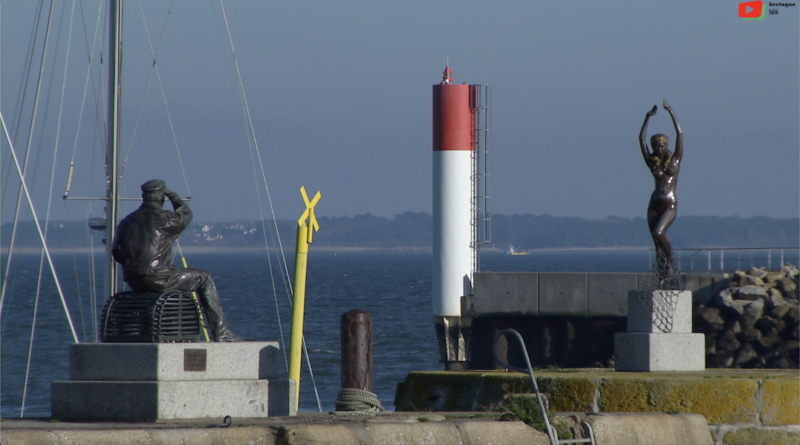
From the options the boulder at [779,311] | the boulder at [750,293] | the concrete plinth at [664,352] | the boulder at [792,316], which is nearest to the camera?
the concrete plinth at [664,352]

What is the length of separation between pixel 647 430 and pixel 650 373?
2862mm

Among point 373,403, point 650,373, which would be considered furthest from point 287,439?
point 650,373

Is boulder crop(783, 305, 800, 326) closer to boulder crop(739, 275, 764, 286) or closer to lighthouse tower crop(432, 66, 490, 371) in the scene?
boulder crop(739, 275, 764, 286)

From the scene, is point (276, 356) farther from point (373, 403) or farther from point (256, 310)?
point (256, 310)

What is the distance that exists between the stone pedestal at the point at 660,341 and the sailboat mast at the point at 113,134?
7001mm

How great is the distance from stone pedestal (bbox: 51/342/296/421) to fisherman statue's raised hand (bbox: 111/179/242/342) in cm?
70

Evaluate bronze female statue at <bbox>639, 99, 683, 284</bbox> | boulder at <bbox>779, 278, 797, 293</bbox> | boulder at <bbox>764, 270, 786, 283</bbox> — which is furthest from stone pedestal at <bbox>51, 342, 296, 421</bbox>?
boulder at <bbox>764, 270, 786, 283</bbox>

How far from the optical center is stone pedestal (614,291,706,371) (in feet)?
43.2

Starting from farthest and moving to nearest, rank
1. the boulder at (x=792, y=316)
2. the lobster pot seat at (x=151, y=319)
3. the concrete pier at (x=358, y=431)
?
the boulder at (x=792, y=316) < the lobster pot seat at (x=151, y=319) < the concrete pier at (x=358, y=431)

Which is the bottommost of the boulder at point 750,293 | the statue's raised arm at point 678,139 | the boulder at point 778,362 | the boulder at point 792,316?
the boulder at point 778,362

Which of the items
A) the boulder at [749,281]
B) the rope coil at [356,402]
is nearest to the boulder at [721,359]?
the boulder at [749,281]

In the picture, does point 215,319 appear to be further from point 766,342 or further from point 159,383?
point 766,342

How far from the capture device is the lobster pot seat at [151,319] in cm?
969

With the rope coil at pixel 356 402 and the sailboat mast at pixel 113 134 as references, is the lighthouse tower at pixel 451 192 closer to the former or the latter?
the sailboat mast at pixel 113 134
